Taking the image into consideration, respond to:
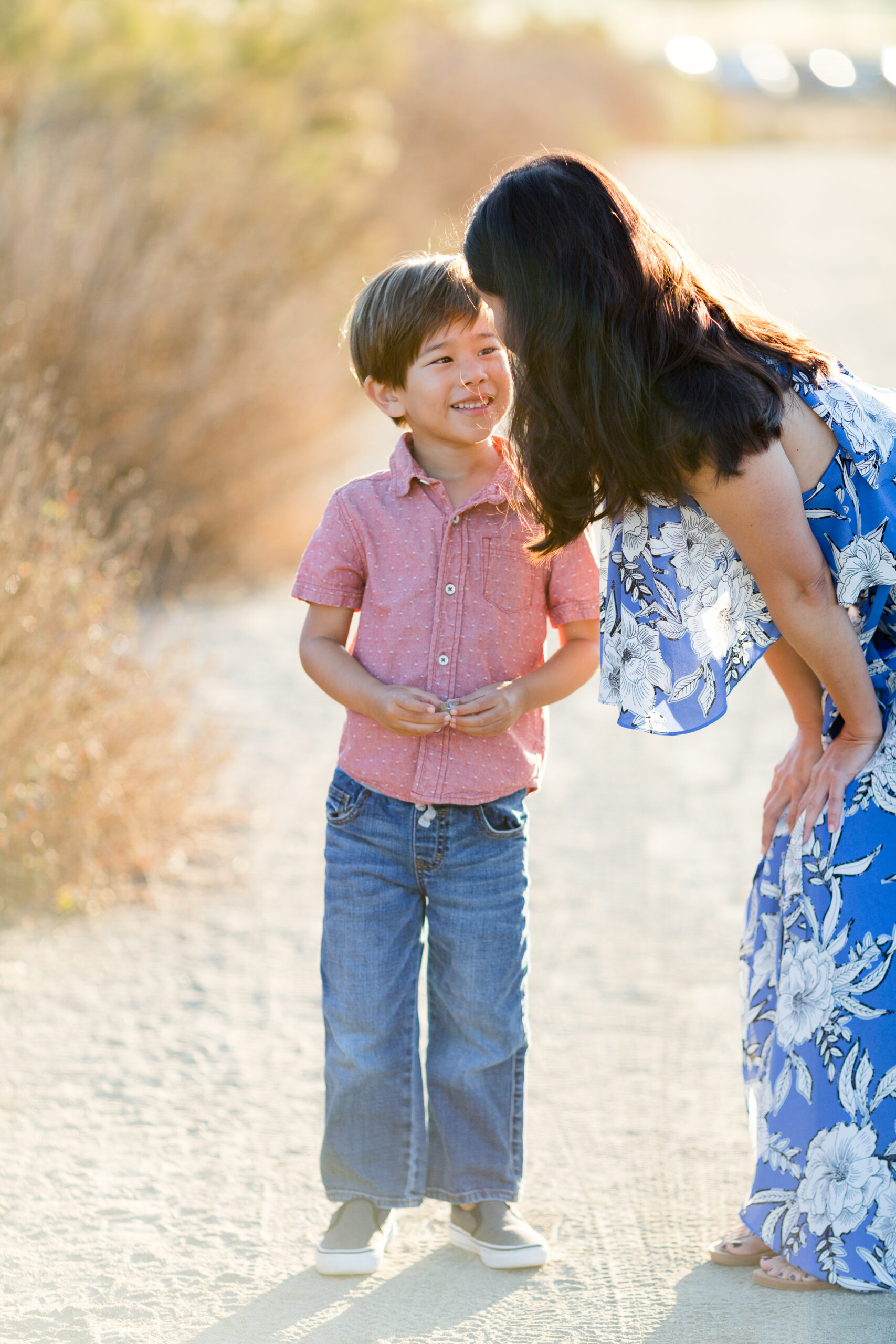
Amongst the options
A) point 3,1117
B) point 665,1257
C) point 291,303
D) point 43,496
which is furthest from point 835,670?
point 291,303

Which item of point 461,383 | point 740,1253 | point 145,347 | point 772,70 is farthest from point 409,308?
point 772,70

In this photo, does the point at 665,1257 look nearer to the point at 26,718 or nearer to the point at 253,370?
the point at 26,718

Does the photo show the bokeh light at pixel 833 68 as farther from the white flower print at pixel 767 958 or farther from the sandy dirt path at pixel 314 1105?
the white flower print at pixel 767 958

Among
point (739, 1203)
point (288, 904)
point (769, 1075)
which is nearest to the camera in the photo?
point (769, 1075)

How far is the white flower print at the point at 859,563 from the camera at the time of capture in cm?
209

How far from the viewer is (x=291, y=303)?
747cm

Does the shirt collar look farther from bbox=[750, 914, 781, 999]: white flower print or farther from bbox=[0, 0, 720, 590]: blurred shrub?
bbox=[0, 0, 720, 590]: blurred shrub

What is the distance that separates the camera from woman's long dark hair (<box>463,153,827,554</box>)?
1937 millimetres

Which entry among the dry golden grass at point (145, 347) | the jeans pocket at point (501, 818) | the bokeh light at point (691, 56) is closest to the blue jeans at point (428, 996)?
the jeans pocket at point (501, 818)

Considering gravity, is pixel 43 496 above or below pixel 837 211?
below

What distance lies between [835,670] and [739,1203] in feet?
3.41

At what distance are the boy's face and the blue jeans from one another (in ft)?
1.89

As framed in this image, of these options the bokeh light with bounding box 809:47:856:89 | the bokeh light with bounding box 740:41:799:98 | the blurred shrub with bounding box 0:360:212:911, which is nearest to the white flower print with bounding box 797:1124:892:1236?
the blurred shrub with bounding box 0:360:212:911

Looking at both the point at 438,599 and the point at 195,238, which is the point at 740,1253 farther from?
the point at 195,238
